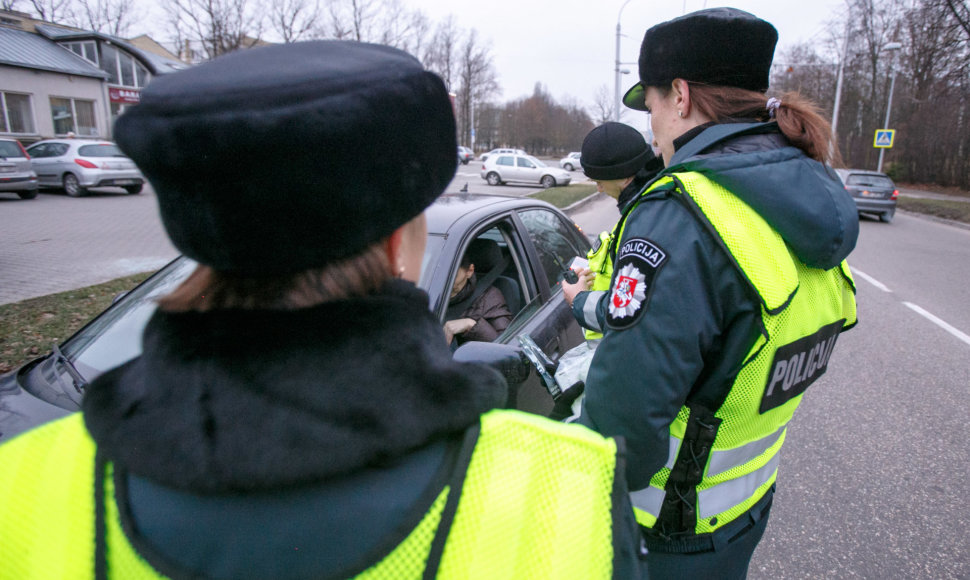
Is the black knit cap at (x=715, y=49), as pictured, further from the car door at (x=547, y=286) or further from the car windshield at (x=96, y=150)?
the car windshield at (x=96, y=150)

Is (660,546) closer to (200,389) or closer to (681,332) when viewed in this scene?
(681,332)

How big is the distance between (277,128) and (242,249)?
0.48ft

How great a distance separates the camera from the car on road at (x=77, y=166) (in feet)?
55.5

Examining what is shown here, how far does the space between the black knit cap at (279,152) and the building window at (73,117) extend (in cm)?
3481

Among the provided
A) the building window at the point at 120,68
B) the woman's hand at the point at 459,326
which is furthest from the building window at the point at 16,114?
the woman's hand at the point at 459,326

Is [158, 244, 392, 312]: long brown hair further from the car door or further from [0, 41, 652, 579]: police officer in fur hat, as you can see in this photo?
the car door

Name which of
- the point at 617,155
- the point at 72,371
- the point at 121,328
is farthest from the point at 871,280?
the point at 72,371

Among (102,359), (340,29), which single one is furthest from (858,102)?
(102,359)

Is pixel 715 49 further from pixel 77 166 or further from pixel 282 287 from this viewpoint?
pixel 77 166

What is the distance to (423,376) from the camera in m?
0.70

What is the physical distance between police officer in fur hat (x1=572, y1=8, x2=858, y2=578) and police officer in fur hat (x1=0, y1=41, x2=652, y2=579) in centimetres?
58

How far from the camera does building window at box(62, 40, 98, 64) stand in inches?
1253

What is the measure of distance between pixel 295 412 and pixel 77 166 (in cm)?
2034

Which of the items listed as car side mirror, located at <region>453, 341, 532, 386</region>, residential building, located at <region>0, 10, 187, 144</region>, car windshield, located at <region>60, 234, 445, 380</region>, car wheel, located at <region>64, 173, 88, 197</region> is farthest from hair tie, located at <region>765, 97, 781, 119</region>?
residential building, located at <region>0, 10, 187, 144</region>
